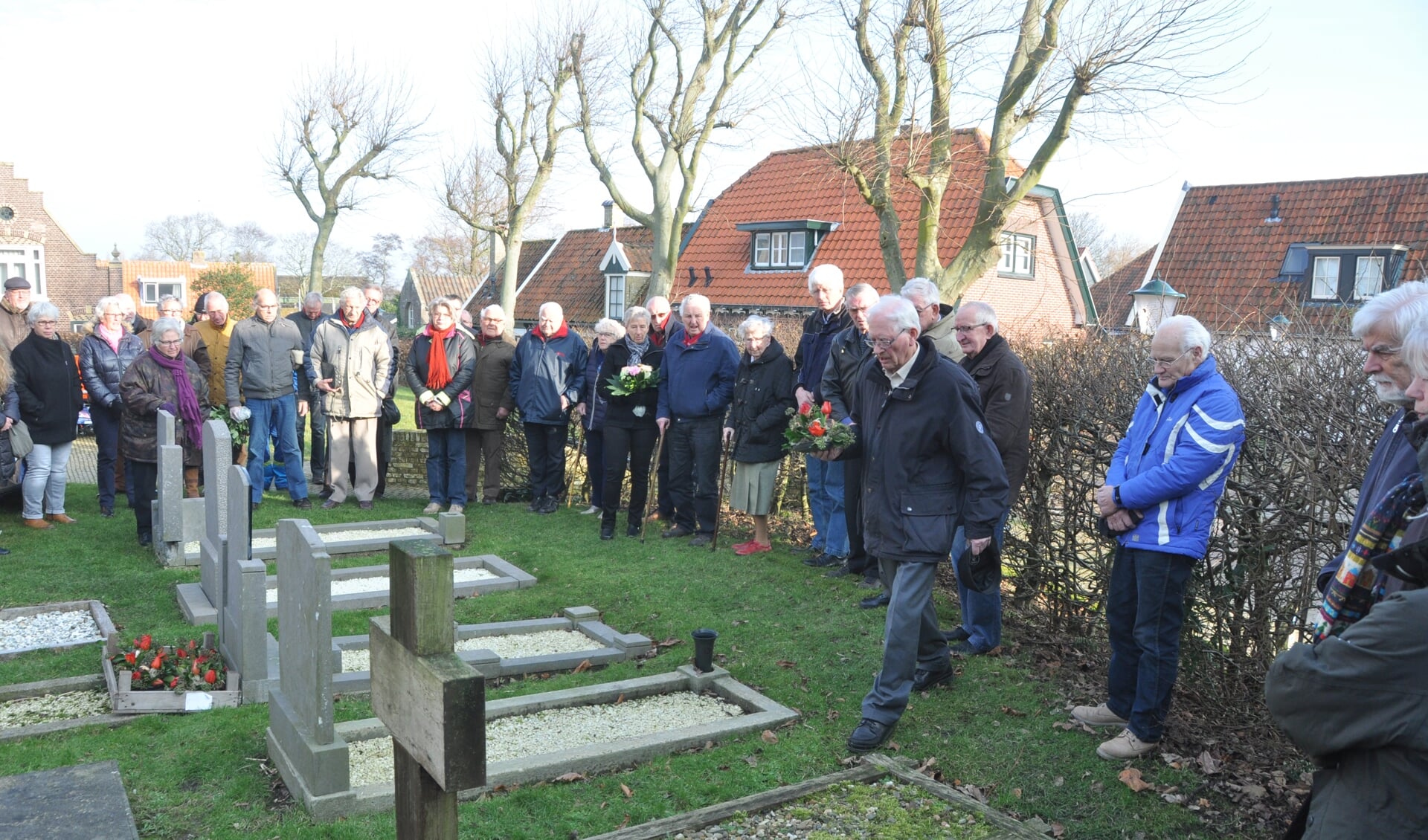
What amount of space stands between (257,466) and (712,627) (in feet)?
20.0

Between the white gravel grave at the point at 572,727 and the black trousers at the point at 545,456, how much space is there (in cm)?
558

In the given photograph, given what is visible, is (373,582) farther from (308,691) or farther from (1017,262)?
(1017,262)

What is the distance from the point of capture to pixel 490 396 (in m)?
11.5

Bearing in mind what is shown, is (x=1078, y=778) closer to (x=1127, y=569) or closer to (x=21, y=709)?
(x=1127, y=569)

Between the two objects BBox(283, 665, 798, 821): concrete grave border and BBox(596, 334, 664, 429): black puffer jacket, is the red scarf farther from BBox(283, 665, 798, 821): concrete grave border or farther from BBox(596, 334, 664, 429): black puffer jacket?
BBox(283, 665, 798, 821): concrete grave border

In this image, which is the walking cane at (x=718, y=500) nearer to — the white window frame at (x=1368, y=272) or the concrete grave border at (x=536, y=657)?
the concrete grave border at (x=536, y=657)

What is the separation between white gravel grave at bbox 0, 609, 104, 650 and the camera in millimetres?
6746

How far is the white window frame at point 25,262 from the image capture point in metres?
41.1

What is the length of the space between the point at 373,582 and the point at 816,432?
3909mm

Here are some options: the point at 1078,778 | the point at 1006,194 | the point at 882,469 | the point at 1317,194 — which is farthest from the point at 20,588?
the point at 1317,194

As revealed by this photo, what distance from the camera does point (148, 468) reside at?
938 cm

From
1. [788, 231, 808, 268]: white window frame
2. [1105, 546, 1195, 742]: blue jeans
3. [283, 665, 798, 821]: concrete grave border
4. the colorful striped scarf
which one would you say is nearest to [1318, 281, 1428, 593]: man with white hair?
the colorful striped scarf

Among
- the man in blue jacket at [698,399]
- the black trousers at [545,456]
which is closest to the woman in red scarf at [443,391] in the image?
the black trousers at [545,456]

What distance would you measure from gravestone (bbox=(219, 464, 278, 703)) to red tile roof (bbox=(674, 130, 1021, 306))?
19.1 m
